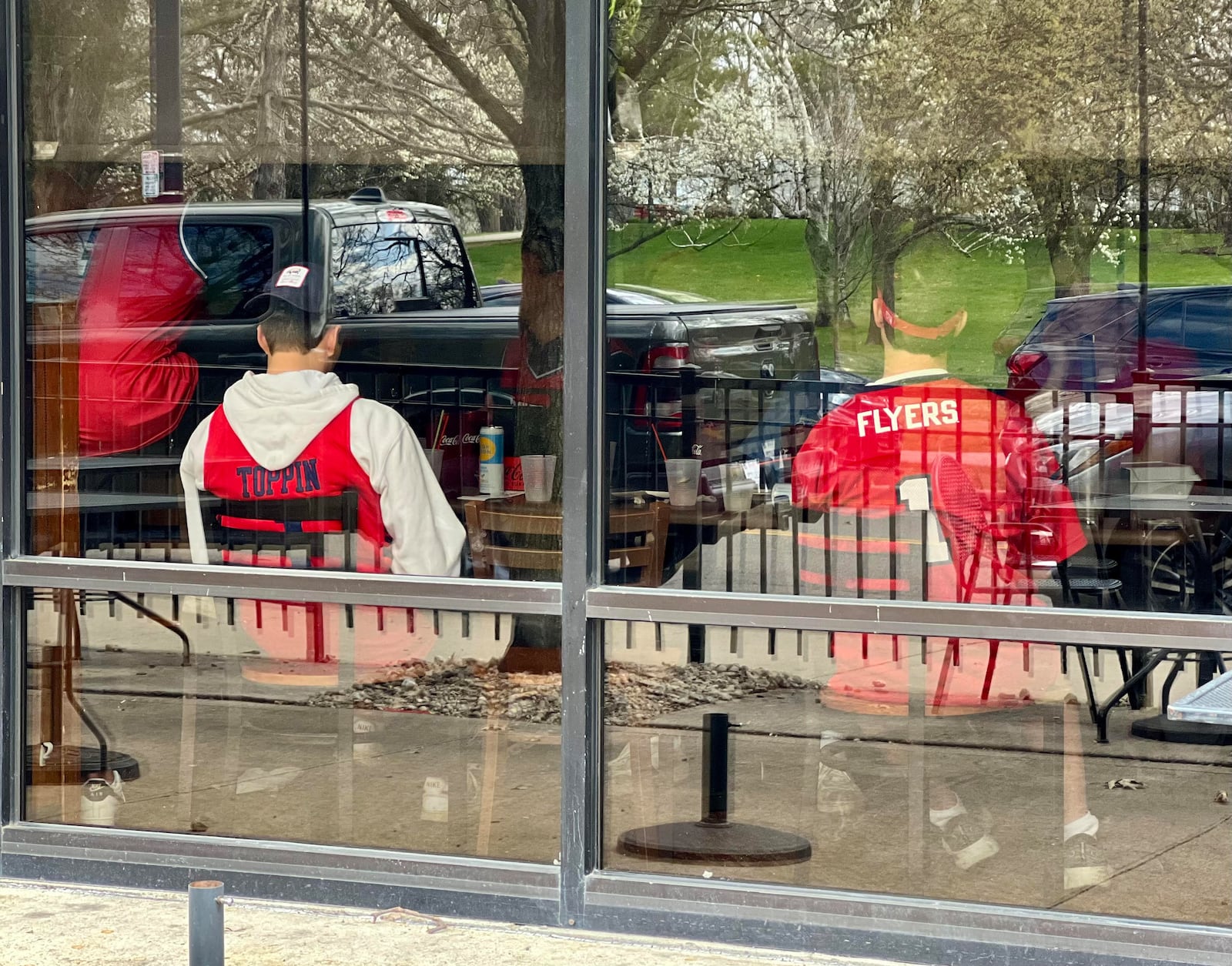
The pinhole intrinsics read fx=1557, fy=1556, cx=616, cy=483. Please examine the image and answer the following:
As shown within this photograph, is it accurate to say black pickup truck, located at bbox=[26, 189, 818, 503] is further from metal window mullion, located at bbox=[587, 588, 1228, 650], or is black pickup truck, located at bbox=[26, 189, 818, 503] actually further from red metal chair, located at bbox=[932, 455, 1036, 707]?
red metal chair, located at bbox=[932, 455, 1036, 707]

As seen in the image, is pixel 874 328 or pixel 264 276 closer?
pixel 264 276

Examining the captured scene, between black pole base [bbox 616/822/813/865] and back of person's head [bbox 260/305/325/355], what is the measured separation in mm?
1522

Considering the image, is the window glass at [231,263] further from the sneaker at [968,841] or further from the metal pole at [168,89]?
the sneaker at [968,841]

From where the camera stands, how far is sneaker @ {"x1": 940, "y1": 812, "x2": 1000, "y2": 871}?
164 inches

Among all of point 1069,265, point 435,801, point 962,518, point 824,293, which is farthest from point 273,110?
point 1069,265

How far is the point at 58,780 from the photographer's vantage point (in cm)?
405

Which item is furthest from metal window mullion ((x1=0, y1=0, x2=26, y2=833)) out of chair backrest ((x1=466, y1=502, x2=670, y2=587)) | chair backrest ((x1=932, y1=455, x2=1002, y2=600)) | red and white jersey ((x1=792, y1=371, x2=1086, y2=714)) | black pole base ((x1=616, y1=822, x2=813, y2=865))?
chair backrest ((x1=932, y1=455, x2=1002, y2=600))

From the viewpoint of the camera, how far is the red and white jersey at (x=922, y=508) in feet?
13.8

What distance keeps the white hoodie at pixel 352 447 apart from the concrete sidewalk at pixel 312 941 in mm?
858

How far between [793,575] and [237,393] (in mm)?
1598

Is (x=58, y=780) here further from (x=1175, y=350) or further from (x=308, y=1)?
(x=1175, y=350)

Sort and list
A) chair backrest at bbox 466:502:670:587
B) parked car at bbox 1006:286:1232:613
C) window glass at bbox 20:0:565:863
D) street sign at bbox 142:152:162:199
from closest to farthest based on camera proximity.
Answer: chair backrest at bbox 466:502:670:587 < window glass at bbox 20:0:565:863 < street sign at bbox 142:152:162:199 < parked car at bbox 1006:286:1232:613

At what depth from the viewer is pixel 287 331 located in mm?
4121

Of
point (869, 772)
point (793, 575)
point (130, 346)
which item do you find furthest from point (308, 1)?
point (869, 772)
